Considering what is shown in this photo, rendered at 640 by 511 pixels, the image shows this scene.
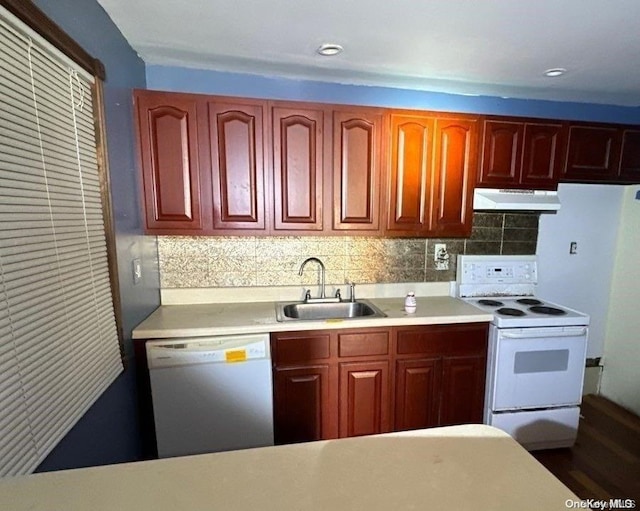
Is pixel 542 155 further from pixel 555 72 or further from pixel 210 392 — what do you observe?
pixel 210 392

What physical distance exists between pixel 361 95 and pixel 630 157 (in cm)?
192

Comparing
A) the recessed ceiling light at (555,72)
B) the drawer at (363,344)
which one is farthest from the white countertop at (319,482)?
the recessed ceiling light at (555,72)

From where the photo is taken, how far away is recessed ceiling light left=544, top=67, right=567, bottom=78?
195 centimetres

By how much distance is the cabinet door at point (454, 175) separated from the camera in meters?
2.11

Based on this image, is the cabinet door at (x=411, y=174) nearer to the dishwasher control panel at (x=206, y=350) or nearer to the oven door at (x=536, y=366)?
the oven door at (x=536, y=366)

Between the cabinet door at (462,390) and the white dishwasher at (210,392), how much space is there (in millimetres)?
1081

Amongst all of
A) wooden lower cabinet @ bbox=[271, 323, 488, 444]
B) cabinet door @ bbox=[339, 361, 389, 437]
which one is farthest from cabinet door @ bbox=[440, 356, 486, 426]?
cabinet door @ bbox=[339, 361, 389, 437]

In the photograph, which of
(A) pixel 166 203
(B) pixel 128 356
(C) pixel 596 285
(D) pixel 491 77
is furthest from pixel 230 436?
(C) pixel 596 285

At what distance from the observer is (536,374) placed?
202 cm

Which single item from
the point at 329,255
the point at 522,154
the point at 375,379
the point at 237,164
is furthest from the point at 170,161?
the point at 522,154

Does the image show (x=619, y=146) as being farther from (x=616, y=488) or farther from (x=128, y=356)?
(x=128, y=356)

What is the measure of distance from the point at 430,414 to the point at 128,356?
1.75 m

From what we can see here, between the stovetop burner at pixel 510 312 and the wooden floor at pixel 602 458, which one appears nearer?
the wooden floor at pixel 602 458

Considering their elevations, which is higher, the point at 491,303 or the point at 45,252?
the point at 45,252
